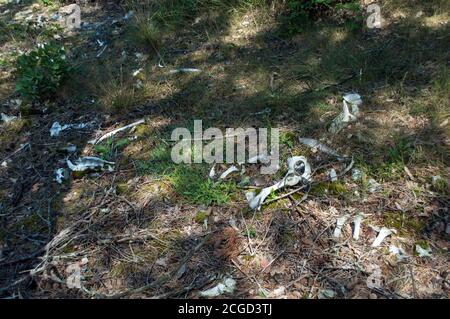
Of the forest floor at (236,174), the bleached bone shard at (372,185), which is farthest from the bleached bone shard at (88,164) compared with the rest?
the bleached bone shard at (372,185)

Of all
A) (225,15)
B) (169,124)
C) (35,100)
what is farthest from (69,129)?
(225,15)

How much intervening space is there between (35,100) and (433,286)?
3.82 metres

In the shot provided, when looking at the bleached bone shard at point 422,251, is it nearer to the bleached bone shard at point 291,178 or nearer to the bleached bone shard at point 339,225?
the bleached bone shard at point 339,225

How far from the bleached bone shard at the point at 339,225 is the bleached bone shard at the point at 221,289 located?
724 mm

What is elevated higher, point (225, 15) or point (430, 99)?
point (225, 15)

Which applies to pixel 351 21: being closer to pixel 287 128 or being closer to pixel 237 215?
pixel 287 128

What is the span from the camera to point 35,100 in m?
4.02

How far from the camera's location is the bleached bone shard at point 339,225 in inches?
99.7

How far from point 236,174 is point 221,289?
→ 0.95 m

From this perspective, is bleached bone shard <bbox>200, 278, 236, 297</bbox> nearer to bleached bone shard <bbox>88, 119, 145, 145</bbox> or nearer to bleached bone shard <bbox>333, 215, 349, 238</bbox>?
bleached bone shard <bbox>333, 215, 349, 238</bbox>

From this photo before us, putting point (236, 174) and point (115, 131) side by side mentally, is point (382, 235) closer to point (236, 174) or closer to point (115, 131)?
point (236, 174)
